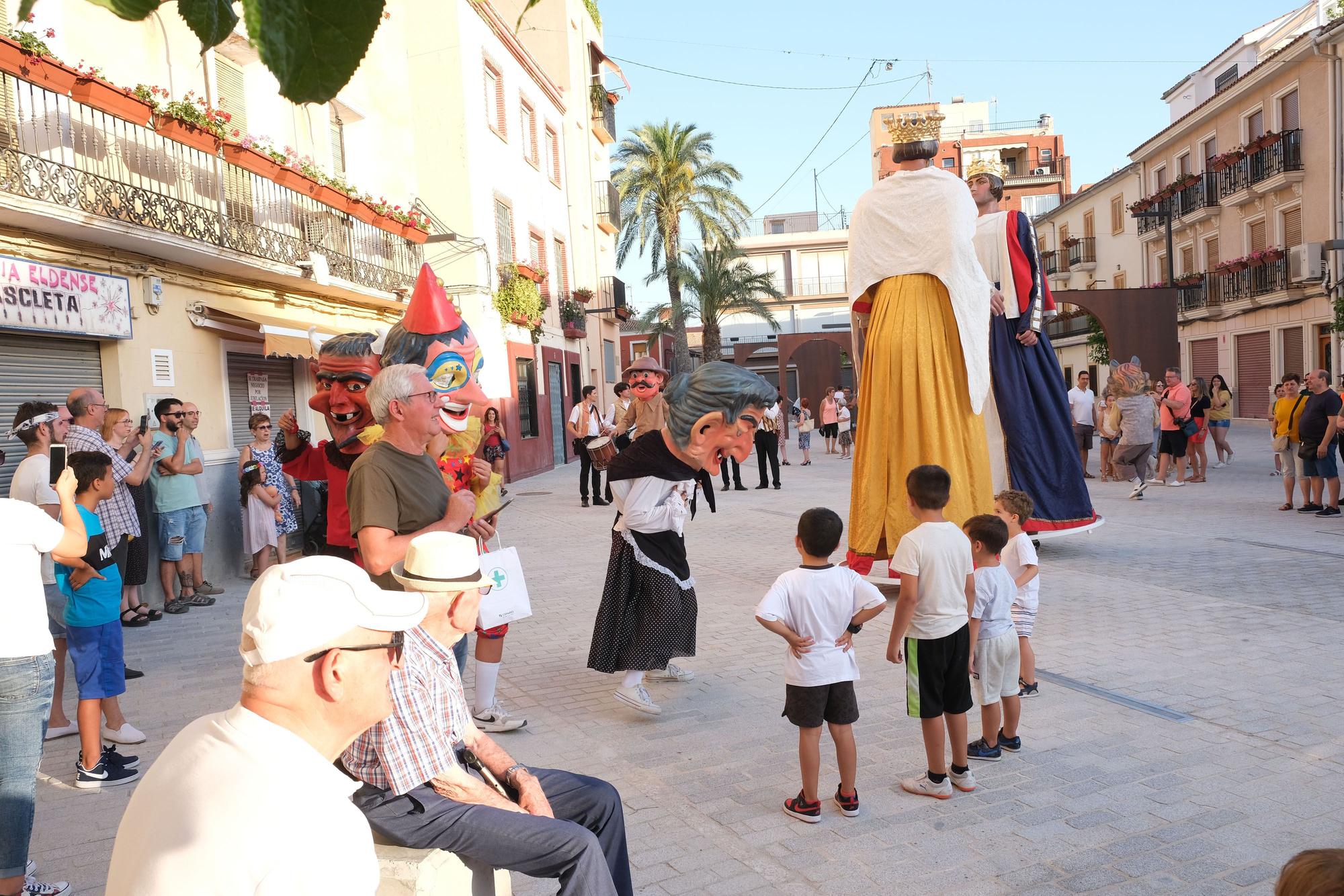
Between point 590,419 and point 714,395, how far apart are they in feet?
38.4

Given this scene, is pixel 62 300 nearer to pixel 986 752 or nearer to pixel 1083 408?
pixel 986 752

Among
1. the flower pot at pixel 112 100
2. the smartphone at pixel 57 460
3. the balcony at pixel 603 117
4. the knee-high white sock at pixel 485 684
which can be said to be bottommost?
the knee-high white sock at pixel 485 684

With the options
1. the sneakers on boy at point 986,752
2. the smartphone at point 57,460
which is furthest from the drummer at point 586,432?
the sneakers on boy at point 986,752

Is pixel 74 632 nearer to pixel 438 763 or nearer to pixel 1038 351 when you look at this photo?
pixel 438 763

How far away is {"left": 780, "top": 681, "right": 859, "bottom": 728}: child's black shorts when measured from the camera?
3617mm

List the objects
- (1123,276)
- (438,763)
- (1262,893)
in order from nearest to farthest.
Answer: (438,763), (1262,893), (1123,276)

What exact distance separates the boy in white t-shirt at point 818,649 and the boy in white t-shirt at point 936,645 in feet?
0.75

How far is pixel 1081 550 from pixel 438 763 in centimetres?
779

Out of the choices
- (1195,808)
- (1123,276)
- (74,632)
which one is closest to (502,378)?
(74,632)

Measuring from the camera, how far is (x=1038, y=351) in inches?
310

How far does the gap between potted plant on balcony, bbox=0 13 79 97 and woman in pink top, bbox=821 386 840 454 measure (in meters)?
17.7

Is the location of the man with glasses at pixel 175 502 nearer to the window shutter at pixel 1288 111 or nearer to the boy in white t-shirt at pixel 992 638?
the boy in white t-shirt at pixel 992 638

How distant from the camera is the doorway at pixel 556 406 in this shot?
23406mm

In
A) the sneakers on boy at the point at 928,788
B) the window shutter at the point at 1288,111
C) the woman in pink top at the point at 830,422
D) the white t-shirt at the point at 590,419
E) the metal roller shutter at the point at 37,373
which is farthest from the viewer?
the window shutter at the point at 1288,111
